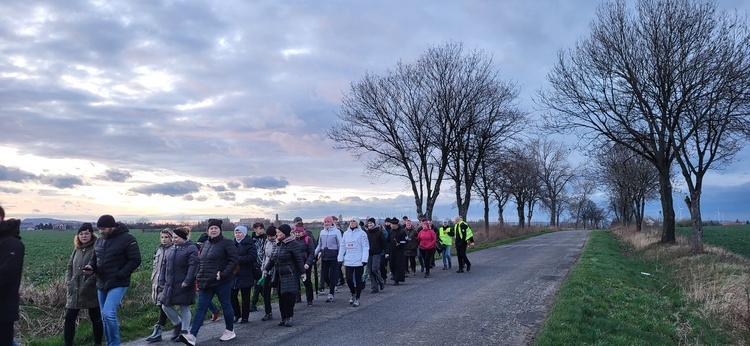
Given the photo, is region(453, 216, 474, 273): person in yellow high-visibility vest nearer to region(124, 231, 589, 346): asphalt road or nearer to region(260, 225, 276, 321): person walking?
region(124, 231, 589, 346): asphalt road

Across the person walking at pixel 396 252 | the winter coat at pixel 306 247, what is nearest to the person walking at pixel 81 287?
the winter coat at pixel 306 247

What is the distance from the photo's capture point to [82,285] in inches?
315

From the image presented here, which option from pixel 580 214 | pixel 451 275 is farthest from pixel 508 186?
pixel 580 214

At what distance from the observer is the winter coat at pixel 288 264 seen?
9.74m

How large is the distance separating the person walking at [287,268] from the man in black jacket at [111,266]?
2660 millimetres

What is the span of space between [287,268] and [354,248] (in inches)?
107

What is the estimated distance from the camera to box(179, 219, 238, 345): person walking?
8.52m

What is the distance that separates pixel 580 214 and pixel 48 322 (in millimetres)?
106404

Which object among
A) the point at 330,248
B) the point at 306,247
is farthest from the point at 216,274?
the point at 330,248

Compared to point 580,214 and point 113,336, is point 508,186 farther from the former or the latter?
point 580,214

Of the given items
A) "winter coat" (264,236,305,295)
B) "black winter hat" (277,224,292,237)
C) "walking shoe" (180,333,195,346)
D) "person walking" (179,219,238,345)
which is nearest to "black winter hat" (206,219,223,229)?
"person walking" (179,219,238,345)

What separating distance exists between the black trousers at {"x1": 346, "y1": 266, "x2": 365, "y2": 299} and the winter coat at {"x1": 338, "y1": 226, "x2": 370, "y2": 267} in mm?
142

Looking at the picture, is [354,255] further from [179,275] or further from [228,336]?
[179,275]

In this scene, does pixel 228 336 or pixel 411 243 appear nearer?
pixel 228 336
